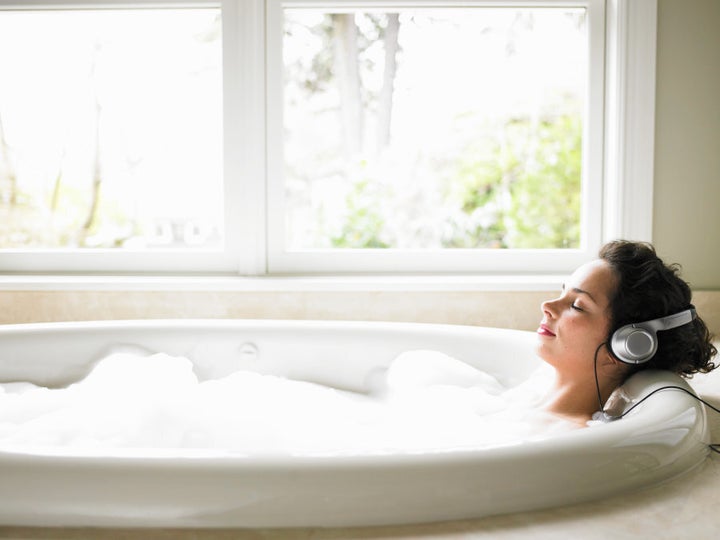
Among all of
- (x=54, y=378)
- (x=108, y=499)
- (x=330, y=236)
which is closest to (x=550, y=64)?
(x=330, y=236)

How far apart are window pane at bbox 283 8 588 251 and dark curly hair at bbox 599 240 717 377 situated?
5.76 feet

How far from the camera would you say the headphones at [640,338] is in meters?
1.19

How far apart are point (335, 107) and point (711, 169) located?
1.77m

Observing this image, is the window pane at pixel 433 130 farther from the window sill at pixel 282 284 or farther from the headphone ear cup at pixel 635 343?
the headphone ear cup at pixel 635 343

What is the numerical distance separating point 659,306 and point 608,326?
94mm

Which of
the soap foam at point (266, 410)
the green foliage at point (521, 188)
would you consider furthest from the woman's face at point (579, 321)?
the green foliage at point (521, 188)

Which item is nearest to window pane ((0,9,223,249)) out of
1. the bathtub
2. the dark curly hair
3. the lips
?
the lips

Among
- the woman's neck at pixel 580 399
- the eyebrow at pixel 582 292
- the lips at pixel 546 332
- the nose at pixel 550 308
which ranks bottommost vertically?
the woman's neck at pixel 580 399

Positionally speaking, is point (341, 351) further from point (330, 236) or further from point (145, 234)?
point (330, 236)

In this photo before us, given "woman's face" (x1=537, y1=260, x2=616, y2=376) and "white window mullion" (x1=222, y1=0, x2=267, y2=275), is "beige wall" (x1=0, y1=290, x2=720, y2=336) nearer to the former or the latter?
"white window mullion" (x1=222, y1=0, x2=267, y2=275)

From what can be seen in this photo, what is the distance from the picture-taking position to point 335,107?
3.35m

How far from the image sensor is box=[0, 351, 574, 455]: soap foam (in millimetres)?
1377

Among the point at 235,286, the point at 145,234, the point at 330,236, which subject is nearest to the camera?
the point at 235,286

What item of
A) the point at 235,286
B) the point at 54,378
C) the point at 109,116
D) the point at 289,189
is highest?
the point at 109,116
